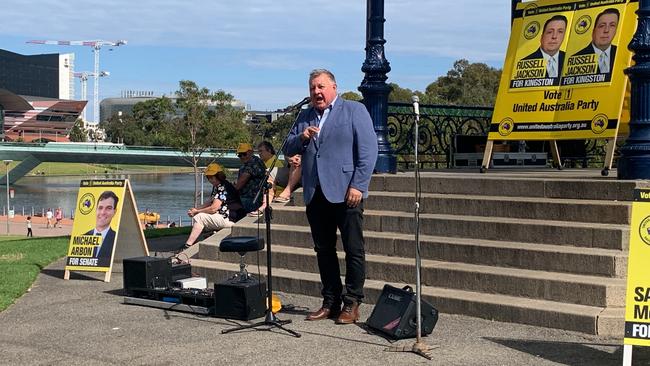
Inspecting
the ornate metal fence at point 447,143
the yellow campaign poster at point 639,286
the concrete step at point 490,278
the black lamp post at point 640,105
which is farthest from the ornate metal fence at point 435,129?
the yellow campaign poster at point 639,286

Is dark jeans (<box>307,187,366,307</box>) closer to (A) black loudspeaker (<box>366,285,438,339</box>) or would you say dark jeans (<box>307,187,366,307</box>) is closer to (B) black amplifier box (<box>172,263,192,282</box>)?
→ (A) black loudspeaker (<box>366,285,438,339</box>)

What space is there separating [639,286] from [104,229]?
6511mm

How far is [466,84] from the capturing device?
26.5 metres

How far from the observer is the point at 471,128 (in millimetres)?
13125

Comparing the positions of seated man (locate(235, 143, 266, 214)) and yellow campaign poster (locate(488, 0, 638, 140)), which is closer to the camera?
yellow campaign poster (locate(488, 0, 638, 140))

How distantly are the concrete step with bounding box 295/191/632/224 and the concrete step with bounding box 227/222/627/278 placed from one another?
42 centimetres

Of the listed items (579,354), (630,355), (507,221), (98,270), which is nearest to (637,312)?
(630,355)

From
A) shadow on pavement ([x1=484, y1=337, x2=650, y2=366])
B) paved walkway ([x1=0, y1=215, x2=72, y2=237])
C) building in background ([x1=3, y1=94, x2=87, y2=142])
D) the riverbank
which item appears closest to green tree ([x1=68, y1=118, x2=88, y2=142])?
building in background ([x1=3, y1=94, x2=87, y2=142])

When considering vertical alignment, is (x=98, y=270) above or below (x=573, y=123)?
below

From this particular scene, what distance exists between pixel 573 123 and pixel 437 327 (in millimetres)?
3532

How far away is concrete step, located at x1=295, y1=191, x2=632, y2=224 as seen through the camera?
701cm

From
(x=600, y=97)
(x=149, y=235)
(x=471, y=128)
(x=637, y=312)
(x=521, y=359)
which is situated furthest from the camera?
(x=149, y=235)

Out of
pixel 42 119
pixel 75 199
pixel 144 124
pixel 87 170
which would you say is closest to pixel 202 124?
pixel 75 199

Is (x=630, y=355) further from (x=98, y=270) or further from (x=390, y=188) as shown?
(x=98, y=270)
